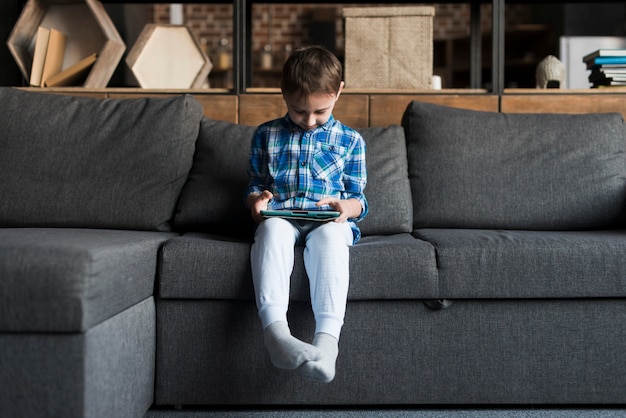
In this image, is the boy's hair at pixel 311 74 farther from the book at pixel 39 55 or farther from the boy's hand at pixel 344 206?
the book at pixel 39 55

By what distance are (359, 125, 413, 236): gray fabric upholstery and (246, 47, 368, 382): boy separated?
0.47ft

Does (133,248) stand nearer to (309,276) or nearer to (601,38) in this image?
(309,276)

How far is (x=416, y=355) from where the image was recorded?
5.63 ft

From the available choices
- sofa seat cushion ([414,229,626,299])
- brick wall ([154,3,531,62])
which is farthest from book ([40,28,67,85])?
brick wall ([154,3,531,62])

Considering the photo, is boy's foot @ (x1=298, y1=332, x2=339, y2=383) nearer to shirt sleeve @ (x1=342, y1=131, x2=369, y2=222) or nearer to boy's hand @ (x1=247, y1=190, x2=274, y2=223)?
boy's hand @ (x1=247, y1=190, x2=274, y2=223)

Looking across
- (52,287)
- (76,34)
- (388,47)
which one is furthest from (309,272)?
(76,34)

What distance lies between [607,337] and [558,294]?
174mm

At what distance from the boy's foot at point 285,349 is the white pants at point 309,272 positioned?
0.03m

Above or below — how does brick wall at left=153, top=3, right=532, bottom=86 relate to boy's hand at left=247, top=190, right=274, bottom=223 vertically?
above

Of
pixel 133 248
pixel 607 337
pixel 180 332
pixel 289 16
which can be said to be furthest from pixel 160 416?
pixel 289 16

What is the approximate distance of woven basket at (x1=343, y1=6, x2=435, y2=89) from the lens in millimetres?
2730

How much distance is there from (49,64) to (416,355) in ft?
6.48

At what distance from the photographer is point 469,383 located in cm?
172

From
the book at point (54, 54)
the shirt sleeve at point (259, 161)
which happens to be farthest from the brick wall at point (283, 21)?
the shirt sleeve at point (259, 161)
